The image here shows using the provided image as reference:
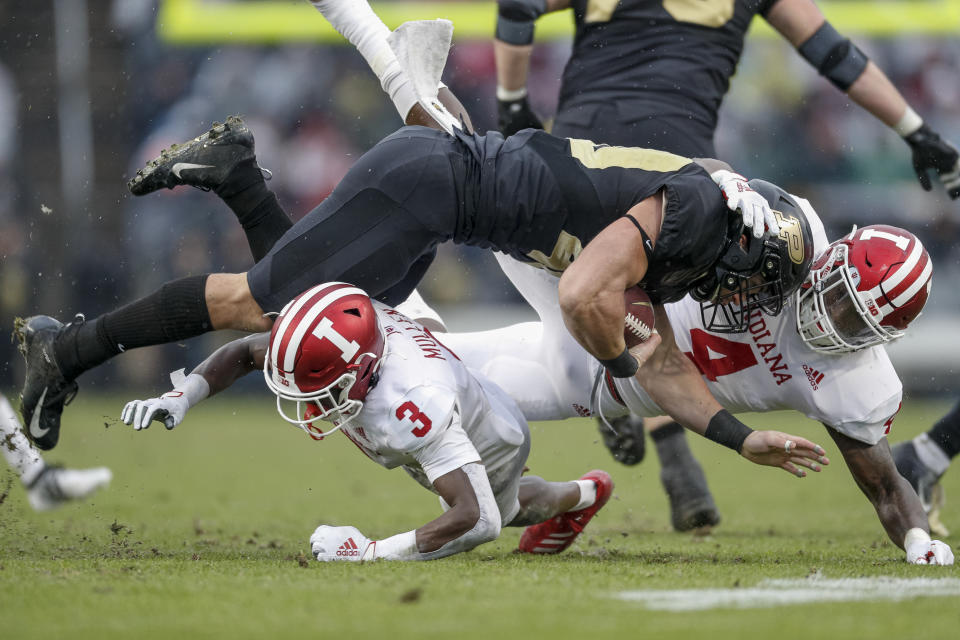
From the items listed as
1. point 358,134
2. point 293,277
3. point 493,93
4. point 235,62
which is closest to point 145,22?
point 235,62

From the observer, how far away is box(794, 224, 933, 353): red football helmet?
4016 millimetres

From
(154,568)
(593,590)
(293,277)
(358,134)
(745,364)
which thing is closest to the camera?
(593,590)

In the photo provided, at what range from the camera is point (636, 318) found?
4.14 m

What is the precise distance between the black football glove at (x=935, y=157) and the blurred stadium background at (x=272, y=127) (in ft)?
20.0

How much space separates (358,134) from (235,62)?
1.67 m

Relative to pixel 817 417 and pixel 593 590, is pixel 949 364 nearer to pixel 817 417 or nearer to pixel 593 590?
pixel 817 417

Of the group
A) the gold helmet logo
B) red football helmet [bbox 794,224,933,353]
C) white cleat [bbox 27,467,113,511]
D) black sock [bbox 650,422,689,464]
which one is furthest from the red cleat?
white cleat [bbox 27,467,113,511]

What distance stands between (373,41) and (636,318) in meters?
1.48

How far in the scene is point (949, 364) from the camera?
1159 cm

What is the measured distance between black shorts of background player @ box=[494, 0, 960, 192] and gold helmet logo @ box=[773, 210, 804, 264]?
3.21 ft

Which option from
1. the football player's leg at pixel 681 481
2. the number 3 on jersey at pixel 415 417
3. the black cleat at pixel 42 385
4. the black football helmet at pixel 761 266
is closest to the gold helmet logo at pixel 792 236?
the black football helmet at pixel 761 266

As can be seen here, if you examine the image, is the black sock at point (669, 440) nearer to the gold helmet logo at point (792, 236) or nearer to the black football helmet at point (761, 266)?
the black football helmet at point (761, 266)

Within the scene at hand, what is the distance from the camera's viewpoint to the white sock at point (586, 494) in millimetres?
4559

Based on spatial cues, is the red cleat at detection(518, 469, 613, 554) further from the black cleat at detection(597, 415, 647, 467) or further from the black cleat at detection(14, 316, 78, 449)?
the black cleat at detection(14, 316, 78, 449)
